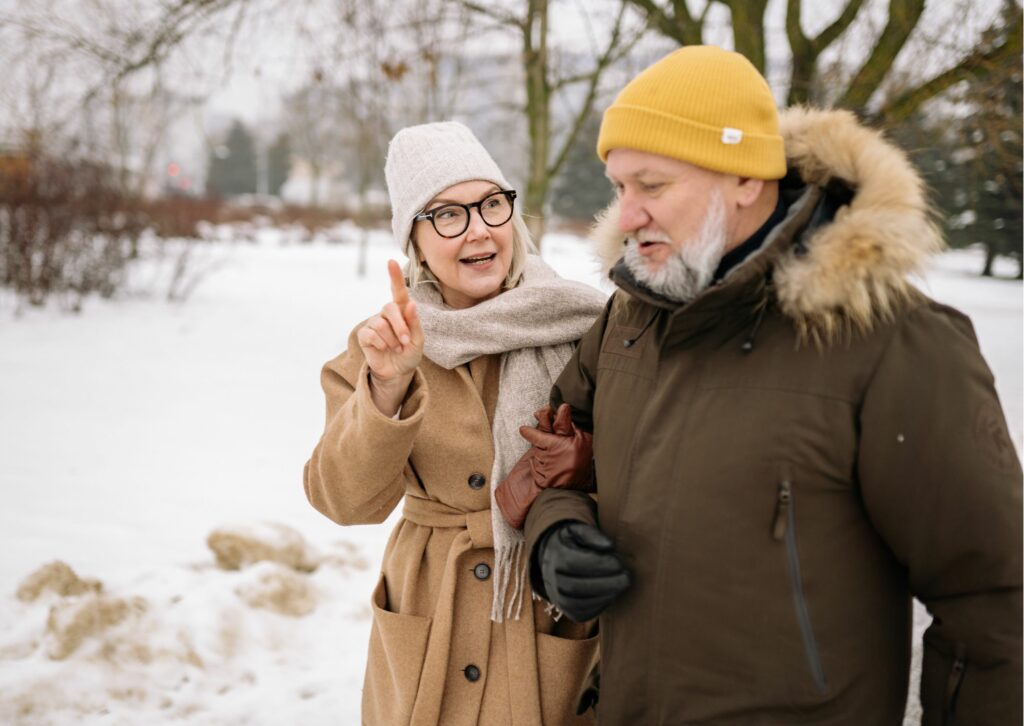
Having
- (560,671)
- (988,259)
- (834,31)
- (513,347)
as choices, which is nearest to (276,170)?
(988,259)

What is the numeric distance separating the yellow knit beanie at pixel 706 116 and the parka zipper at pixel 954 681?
872 mm

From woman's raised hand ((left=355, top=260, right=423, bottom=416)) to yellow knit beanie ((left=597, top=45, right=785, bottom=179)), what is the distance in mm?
555

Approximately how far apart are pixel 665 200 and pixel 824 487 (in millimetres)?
575

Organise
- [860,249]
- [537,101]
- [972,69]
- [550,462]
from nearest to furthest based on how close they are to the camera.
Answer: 1. [860,249]
2. [550,462]
3. [972,69]
4. [537,101]

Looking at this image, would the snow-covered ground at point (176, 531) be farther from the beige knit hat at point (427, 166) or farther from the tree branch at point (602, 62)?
the tree branch at point (602, 62)

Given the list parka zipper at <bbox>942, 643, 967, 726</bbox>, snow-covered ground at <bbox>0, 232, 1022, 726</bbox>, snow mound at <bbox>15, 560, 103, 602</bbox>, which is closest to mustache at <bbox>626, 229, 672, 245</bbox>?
snow-covered ground at <bbox>0, 232, 1022, 726</bbox>

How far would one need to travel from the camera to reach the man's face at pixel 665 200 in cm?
141

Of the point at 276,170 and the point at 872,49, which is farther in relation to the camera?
the point at 276,170

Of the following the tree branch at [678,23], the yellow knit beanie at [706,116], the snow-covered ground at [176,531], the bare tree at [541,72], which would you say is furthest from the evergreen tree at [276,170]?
the yellow knit beanie at [706,116]

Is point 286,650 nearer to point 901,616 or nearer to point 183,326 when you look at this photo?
point 901,616

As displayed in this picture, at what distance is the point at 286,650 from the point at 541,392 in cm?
221

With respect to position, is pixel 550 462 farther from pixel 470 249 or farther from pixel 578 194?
pixel 578 194

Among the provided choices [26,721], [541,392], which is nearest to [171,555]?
[26,721]

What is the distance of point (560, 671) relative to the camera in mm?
1849
